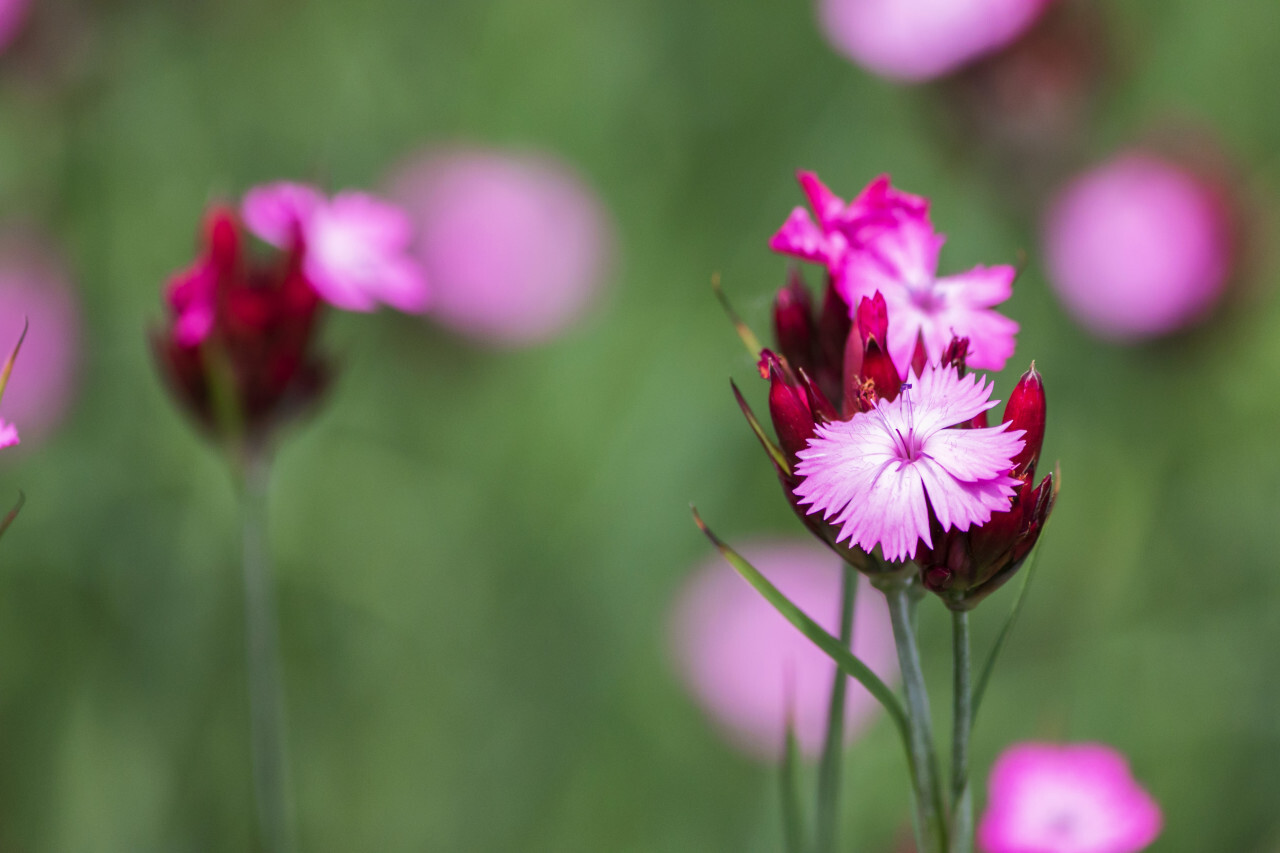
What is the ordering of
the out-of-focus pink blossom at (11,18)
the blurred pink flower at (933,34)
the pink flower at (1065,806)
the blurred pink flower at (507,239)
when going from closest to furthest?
the pink flower at (1065,806), the out-of-focus pink blossom at (11,18), the blurred pink flower at (933,34), the blurred pink flower at (507,239)

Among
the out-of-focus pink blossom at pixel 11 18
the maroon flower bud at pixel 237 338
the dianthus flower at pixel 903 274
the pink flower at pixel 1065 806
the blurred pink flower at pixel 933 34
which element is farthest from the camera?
the blurred pink flower at pixel 933 34

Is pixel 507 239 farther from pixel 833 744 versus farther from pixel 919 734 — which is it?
pixel 919 734

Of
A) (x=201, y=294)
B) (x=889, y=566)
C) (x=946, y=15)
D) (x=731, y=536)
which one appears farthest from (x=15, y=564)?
(x=946, y=15)

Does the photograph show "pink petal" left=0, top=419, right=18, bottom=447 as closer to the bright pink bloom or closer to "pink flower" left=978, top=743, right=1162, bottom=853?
the bright pink bloom

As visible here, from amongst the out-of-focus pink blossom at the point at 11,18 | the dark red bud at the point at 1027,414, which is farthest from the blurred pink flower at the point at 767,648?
the out-of-focus pink blossom at the point at 11,18

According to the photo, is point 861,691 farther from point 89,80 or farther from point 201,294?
point 89,80

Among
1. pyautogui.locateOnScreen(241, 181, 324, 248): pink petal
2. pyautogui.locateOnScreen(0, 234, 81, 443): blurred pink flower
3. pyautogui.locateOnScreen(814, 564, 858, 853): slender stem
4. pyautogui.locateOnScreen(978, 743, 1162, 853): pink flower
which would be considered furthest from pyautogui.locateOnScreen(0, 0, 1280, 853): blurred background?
pyautogui.locateOnScreen(241, 181, 324, 248): pink petal

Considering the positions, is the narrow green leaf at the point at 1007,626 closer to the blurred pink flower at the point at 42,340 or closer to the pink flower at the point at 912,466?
the pink flower at the point at 912,466

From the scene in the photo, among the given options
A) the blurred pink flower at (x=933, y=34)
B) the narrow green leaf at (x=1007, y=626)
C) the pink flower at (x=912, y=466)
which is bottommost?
the narrow green leaf at (x=1007, y=626)
